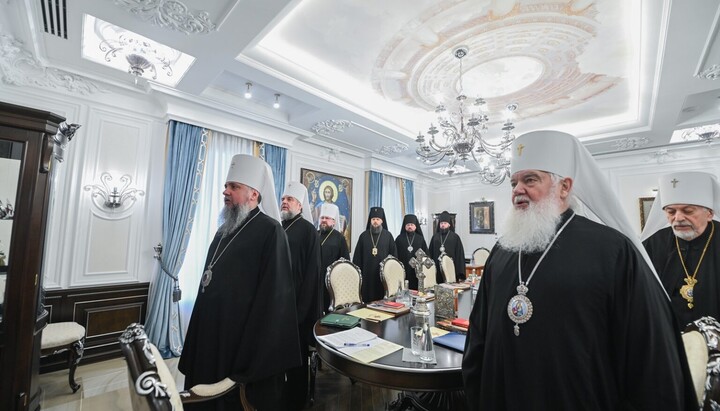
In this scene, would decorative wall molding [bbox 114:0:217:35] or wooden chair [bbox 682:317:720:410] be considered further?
decorative wall molding [bbox 114:0:217:35]

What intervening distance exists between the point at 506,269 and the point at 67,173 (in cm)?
467

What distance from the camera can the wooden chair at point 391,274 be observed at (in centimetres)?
379

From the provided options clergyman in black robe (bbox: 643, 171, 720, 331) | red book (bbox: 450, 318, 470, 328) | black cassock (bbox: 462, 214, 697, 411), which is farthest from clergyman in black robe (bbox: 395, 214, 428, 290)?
black cassock (bbox: 462, 214, 697, 411)

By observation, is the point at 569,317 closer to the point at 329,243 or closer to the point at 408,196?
the point at 329,243

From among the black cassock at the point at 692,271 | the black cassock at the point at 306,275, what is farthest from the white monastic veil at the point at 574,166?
the black cassock at the point at 306,275

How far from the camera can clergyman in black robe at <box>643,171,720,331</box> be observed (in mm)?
2186

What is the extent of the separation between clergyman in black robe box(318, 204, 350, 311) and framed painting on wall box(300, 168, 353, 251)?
0.92 meters

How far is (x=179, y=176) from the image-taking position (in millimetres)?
4117

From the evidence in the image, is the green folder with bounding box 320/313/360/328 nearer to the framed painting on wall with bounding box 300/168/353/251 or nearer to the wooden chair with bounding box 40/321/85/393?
the wooden chair with bounding box 40/321/85/393

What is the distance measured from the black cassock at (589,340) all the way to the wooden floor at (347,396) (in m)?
1.76

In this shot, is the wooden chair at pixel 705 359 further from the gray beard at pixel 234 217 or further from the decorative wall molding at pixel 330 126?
the decorative wall molding at pixel 330 126

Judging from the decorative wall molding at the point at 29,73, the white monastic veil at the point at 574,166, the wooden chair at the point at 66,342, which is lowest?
the wooden chair at the point at 66,342

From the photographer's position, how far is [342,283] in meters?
3.35

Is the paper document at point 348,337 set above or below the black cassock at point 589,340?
below
